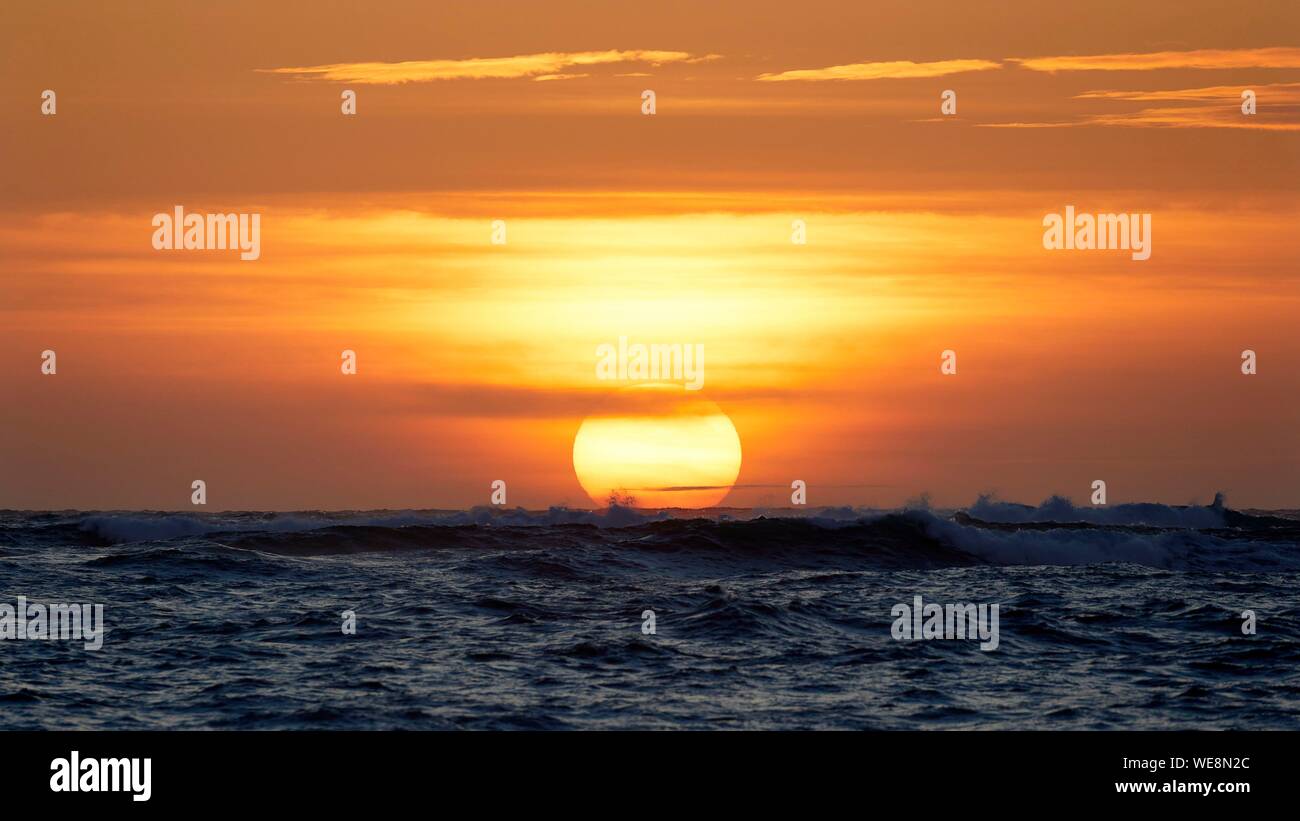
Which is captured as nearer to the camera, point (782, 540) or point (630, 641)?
point (630, 641)

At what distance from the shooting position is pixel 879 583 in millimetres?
38094

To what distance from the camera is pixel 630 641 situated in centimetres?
2619

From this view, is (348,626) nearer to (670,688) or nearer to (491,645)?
(491,645)

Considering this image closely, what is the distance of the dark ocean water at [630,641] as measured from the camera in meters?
20.2

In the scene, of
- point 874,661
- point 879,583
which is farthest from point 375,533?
point 874,661
